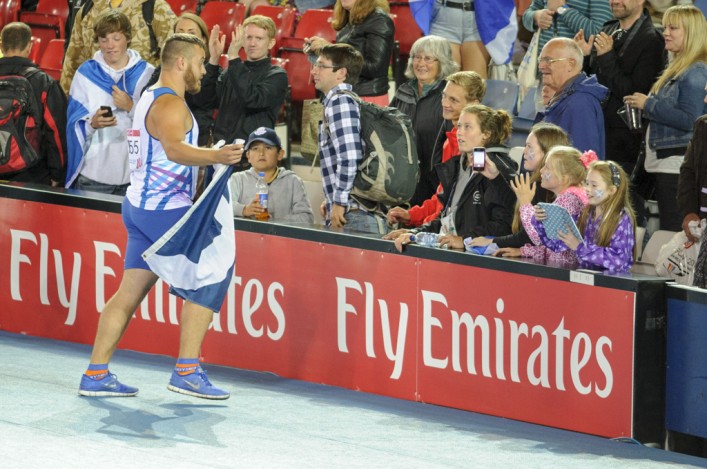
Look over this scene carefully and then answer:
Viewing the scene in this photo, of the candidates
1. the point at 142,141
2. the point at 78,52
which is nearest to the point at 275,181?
the point at 142,141

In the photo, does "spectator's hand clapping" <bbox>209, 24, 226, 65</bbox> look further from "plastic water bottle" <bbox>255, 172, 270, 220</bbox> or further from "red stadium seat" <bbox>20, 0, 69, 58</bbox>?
"red stadium seat" <bbox>20, 0, 69, 58</bbox>

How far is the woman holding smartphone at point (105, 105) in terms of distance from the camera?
10031mm

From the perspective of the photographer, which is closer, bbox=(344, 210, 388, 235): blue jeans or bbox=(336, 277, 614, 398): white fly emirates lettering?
bbox=(336, 277, 614, 398): white fly emirates lettering

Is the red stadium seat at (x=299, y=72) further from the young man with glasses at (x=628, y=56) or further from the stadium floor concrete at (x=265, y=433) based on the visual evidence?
the stadium floor concrete at (x=265, y=433)

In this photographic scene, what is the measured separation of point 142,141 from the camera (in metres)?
7.57

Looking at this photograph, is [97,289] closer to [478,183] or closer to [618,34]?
[478,183]

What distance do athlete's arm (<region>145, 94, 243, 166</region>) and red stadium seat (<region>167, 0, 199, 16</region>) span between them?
6.46m

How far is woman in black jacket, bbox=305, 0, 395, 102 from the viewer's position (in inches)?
396

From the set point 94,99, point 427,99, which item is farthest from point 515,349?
point 94,99

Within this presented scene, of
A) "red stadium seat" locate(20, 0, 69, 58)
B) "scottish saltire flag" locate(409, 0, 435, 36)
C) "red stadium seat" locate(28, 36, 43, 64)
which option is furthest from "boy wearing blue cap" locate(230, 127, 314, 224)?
"red stadium seat" locate(20, 0, 69, 58)

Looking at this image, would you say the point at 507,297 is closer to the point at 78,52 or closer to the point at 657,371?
the point at 657,371

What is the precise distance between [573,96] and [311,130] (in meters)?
2.09

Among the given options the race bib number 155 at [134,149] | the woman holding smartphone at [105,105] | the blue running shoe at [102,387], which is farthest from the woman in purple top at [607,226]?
the woman holding smartphone at [105,105]

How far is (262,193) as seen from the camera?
8.79 meters
